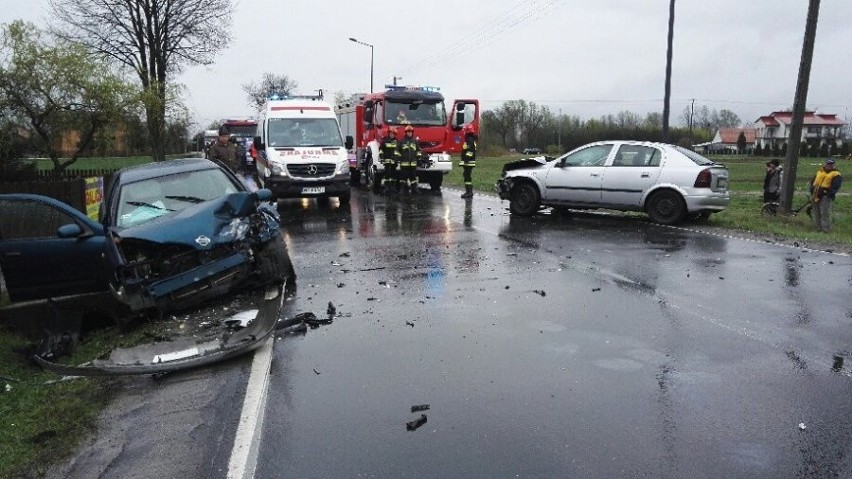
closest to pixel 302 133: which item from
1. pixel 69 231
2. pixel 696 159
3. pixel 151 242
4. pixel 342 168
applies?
pixel 342 168

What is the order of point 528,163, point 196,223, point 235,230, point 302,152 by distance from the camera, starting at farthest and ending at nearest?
point 302,152 < point 528,163 < point 235,230 < point 196,223

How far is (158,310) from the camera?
22.7 ft

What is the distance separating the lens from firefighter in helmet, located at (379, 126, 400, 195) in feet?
66.5

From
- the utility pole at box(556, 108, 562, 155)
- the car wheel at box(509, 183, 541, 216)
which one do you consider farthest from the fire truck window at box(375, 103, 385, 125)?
the utility pole at box(556, 108, 562, 155)

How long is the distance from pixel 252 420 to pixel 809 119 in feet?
486

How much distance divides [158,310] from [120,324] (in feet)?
2.44

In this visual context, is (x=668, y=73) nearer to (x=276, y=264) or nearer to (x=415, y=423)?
(x=276, y=264)

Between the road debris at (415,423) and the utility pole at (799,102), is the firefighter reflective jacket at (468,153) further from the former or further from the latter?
the road debris at (415,423)

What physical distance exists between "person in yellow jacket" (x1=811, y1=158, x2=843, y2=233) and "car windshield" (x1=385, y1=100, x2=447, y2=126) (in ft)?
36.0

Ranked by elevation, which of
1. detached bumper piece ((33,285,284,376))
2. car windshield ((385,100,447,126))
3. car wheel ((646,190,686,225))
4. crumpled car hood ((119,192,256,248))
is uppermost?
car windshield ((385,100,447,126))

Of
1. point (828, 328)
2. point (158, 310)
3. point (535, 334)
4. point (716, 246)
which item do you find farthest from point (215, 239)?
point (716, 246)

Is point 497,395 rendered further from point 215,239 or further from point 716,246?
point 716,246

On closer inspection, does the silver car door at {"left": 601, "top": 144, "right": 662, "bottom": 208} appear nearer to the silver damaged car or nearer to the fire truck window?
the silver damaged car

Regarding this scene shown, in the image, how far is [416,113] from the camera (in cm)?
2205
